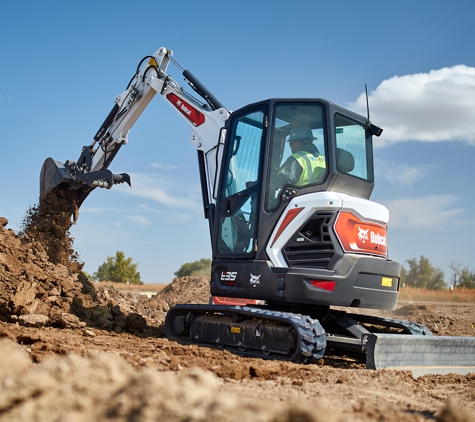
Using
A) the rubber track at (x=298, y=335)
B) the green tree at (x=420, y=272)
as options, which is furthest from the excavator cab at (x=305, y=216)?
the green tree at (x=420, y=272)

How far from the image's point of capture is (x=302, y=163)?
A: 628 cm

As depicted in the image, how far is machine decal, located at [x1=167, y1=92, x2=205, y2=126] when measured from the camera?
8.37 m

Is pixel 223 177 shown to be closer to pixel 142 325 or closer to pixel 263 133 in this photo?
pixel 263 133

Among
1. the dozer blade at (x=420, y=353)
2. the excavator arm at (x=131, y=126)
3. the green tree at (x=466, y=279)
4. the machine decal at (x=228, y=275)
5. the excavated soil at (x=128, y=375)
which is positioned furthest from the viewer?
the green tree at (x=466, y=279)

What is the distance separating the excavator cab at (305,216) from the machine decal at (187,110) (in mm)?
1637

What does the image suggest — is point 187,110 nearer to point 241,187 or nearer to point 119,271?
point 241,187

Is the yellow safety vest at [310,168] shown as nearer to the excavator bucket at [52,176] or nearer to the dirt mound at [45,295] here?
the dirt mound at [45,295]

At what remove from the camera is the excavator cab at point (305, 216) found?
5.95m

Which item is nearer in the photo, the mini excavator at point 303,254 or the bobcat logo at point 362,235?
the mini excavator at point 303,254

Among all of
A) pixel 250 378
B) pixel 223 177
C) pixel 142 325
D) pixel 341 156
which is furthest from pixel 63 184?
pixel 250 378

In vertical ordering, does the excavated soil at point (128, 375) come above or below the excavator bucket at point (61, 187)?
below

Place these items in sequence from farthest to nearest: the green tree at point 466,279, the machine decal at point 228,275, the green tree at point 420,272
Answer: the green tree at point 420,272, the green tree at point 466,279, the machine decal at point 228,275

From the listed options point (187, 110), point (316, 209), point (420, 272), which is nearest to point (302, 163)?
point (316, 209)

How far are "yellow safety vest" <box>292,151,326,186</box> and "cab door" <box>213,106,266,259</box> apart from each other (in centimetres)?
51
